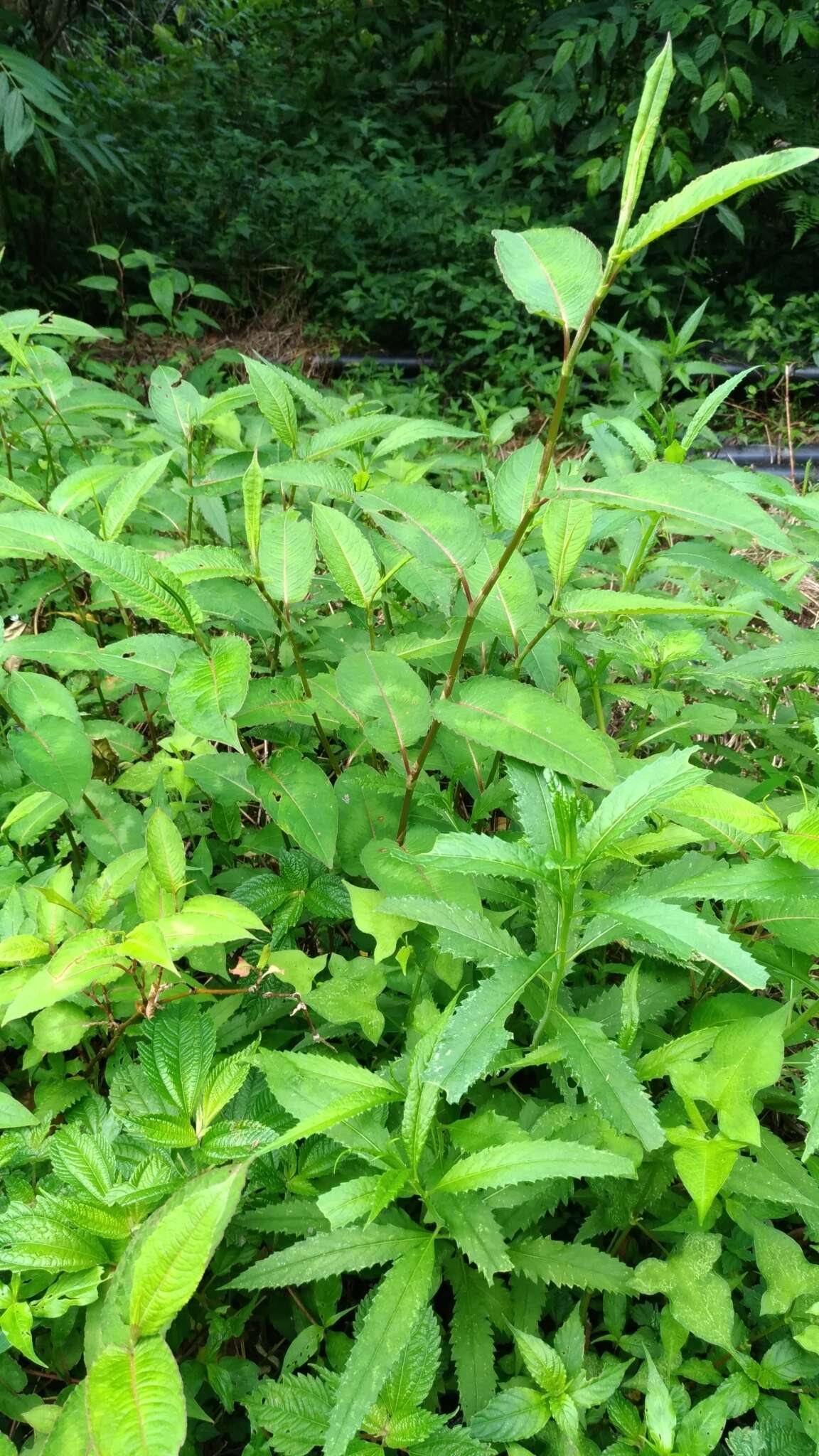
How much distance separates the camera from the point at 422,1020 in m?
1.04

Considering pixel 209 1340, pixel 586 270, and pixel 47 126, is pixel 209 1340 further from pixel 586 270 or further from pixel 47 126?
pixel 47 126

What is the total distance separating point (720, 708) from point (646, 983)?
0.51 m

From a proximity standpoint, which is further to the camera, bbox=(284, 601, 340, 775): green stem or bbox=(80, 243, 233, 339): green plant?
bbox=(80, 243, 233, 339): green plant

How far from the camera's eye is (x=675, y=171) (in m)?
4.31

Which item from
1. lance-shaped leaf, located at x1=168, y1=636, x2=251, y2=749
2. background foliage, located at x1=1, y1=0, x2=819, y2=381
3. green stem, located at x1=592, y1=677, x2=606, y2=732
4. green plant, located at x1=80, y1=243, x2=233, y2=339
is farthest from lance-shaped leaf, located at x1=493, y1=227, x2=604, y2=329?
background foliage, located at x1=1, y1=0, x2=819, y2=381

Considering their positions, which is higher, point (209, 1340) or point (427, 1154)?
point (427, 1154)

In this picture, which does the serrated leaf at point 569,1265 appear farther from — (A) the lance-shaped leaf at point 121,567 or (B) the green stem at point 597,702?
(A) the lance-shaped leaf at point 121,567

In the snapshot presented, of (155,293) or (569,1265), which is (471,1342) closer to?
(569,1265)

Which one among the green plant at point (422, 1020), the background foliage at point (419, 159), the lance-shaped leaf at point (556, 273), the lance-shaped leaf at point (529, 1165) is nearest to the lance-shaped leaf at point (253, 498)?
the green plant at point (422, 1020)

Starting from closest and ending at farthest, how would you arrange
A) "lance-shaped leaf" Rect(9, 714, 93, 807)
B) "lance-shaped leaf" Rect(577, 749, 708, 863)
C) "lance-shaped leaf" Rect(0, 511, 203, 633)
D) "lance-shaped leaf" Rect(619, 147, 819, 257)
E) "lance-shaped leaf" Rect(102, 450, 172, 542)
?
"lance-shaped leaf" Rect(619, 147, 819, 257), "lance-shaped leaf" Rect(577, 749, 708, 863), "lance-shaped leaf" Rect(0, 511, 203, 633), "lance-shaped leaf" Rect(9, 714, 93, 807), "lance-shaped leaf" Rect(102, 450, 172, 542)

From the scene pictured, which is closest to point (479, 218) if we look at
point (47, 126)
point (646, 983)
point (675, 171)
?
point (675, 171)

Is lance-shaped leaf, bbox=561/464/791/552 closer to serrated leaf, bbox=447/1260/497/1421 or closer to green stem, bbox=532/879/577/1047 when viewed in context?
green stem, bbox=532/879/577/1047

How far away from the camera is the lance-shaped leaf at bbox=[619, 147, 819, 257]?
64cm

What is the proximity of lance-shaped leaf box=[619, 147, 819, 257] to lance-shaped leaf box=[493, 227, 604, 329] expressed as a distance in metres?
0.09
